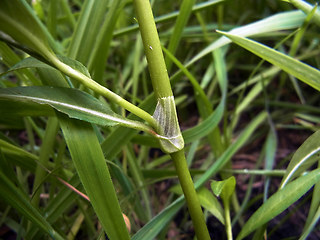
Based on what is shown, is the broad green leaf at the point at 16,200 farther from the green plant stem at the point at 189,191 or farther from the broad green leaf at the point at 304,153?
the broad green leaf at the point at 304,153

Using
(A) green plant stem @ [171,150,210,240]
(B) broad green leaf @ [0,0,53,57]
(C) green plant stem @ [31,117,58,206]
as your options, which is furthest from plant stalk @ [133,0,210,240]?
(C) green plant stem @ [31,117,58,206]

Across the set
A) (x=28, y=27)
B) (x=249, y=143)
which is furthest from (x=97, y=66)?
(x=249, y=143)

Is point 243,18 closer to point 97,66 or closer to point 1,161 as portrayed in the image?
point 97,66

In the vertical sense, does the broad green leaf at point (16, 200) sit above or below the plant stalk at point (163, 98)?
below

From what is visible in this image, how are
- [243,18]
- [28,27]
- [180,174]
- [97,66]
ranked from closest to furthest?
[28,27]
[180,174]
[97,66]
[243,18]

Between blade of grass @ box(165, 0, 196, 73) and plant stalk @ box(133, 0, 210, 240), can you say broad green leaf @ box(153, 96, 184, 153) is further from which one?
blade of grass @ box(165, 0, 196, 73)

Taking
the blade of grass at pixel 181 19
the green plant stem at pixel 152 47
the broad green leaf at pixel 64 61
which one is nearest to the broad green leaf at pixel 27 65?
the broad green leaf at pixel 64 61
